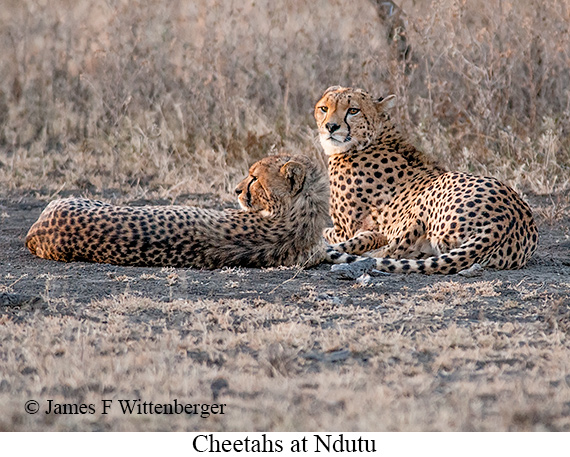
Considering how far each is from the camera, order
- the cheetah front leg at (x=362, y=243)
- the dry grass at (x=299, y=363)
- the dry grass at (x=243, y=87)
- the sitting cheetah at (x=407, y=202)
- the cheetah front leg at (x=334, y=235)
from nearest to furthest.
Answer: the dry grass at (x=299, y=363) → the sitting cheetah at (x=407, y=202) → the cheetah front leg at (x=362, y=243) → the cheetah front leg at (x=334, y=235) → the dry grass at (x=243, y=87)

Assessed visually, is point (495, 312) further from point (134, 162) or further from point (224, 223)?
point (134, 162)

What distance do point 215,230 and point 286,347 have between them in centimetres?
153

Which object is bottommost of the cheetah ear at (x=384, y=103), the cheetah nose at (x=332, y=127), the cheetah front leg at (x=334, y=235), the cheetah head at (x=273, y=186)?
the cheetah front leg at (x=334, y=235)

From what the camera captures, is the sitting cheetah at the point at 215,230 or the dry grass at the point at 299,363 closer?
the dry grass at the point at 299,363

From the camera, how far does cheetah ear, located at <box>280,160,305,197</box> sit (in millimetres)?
4812

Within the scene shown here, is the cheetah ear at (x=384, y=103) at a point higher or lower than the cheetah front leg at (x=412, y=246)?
higher

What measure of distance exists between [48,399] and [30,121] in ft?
20.7

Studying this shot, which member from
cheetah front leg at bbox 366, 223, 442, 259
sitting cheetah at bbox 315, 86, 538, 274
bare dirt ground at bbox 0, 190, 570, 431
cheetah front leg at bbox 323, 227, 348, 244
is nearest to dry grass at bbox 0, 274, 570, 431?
bare dirt ground at bbox 0, 190, 570, 431

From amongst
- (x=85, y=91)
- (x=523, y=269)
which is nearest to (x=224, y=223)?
(x=523, y=269)

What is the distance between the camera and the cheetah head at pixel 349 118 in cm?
524

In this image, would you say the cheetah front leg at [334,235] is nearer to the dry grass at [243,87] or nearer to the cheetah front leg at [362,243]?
the cheetah front leg at [362,243]

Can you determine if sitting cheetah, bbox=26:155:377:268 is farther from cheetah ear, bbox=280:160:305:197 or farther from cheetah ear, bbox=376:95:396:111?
cheetah ear, bbox=376:95:396:111

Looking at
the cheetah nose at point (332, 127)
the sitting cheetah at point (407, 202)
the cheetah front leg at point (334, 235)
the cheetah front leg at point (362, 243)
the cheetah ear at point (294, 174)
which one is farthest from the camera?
the cheetah front leg at point (334, 235)

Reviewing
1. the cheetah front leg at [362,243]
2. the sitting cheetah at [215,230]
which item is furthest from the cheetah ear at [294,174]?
the cheetah front leg at [362,243]
